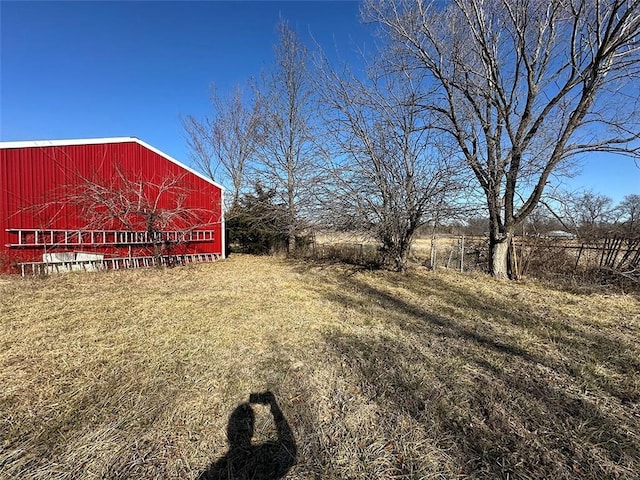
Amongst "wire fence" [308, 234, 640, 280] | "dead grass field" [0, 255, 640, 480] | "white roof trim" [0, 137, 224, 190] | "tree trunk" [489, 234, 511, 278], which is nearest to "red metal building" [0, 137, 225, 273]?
"white roof trim" [0, 137, 224, 190]

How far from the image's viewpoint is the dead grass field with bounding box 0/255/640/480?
194cm

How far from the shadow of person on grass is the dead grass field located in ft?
0.20

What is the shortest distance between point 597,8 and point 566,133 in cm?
241

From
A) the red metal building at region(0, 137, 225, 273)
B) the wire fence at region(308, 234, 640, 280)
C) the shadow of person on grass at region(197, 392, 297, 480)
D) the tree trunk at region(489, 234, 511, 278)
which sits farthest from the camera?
the tree trunk at region(489, 234, 511, 278)

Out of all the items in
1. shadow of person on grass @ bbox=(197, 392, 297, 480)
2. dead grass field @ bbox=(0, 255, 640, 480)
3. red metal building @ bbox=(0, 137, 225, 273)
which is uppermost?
red metal building @ bbox=(0, 137, 225, 273)

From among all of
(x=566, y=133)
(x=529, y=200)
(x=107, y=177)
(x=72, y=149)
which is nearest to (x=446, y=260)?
(x=529, y=200)

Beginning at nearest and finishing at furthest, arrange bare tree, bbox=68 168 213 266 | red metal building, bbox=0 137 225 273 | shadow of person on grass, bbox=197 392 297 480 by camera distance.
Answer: shadow of person on grass, bbox=197 392 297 480 → red metal building, bbox=0 137 225 273 → bare tree, bbox=68 168 213 266

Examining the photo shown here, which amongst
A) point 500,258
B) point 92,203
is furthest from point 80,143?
point 500,258

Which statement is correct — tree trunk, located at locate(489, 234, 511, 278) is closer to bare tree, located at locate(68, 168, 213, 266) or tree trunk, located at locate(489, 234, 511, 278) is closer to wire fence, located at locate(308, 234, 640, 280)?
wire fence, located at locate(308, 234, 640, 280)

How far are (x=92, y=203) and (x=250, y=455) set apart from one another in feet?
32.5

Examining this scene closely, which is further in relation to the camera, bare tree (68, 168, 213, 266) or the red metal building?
bare tree (68, 168, 213, 266)

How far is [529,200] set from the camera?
7.86 m

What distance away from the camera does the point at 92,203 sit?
910cm

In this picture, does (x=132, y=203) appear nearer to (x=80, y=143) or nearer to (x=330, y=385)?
(x=80, y=143)
